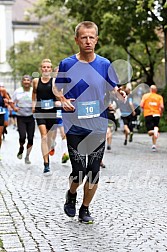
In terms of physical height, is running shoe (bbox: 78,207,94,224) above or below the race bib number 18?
below

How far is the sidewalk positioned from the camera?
18.7 feet

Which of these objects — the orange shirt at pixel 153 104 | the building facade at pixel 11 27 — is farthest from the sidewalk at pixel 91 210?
the building facade at pixel 11 27

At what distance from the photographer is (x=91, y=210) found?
752cm

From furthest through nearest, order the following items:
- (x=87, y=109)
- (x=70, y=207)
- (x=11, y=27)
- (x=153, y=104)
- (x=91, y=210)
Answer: (x=11, y=27) → (x=153, y=104) → (x=91, y=210) → (x=70, y=207) → (x=87, y=109)

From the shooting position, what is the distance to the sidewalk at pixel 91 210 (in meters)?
5.71

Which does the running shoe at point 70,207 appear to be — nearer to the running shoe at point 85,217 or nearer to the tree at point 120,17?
the running shoe at point 85,217

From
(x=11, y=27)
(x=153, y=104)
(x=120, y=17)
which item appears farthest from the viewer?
(x=11, y=27)

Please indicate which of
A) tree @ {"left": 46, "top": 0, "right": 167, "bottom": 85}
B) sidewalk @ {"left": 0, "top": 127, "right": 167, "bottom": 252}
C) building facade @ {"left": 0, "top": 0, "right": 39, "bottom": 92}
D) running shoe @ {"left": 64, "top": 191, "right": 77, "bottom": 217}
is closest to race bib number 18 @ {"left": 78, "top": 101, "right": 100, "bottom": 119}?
running shoe @ {"left": 64, "top": 191, "right": 77, "bottom": 217}

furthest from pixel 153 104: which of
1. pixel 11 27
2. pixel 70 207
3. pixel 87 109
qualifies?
pixel 11 27

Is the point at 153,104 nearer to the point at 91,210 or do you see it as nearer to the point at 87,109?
the point at 91,210

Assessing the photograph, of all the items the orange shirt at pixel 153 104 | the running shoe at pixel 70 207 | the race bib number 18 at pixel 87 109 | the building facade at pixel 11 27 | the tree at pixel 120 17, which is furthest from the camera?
the building facade at pixel 11 27

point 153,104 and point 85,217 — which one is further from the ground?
point 153,104

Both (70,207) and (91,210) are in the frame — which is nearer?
(70,207)

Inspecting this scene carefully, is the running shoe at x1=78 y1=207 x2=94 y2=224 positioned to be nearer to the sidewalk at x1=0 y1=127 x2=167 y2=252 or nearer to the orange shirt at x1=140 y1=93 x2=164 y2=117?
the sidewalk at x1=0 y1=127 x2=167 y2=252
